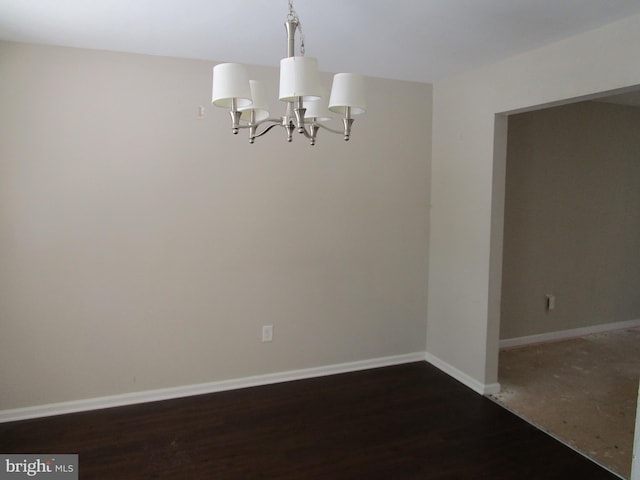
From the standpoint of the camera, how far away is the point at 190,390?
10.1 ft

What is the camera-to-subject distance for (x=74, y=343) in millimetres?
2811

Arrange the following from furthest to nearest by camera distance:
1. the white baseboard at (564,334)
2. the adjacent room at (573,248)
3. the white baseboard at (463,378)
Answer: the white baseboard at (564,334), the adjacent room at (573,248), the white baseboard at (463,378)

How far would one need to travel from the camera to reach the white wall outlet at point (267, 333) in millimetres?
3238

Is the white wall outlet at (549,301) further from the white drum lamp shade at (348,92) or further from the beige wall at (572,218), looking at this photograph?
the white drum lamp shade at (348,92)

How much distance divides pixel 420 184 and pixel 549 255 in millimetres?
1611

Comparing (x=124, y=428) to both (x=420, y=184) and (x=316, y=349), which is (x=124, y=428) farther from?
(x=420, y=184)

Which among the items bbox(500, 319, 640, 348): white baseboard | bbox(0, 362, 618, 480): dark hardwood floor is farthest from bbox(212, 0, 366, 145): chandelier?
bbox(500, 319, 640, 348): white baseboard

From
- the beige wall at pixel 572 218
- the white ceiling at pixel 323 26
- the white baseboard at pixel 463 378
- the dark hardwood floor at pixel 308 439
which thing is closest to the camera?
the white ceiling at pixel 323 26

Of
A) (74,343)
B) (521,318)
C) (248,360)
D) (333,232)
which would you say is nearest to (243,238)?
(333,232)

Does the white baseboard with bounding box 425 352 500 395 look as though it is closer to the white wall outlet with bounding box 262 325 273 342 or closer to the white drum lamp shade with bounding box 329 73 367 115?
the white wall outlet with bounding box 262 325 273 342

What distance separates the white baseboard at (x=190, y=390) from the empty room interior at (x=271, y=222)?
15 millimetres

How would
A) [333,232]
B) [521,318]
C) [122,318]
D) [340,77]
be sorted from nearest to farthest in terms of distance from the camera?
[340,77], [122,318], [333,232], [521,318]

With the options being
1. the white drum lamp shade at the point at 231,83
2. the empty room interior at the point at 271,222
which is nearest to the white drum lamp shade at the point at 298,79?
the white drum lamp shade at the point at 231,83

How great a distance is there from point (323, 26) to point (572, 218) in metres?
3.28
